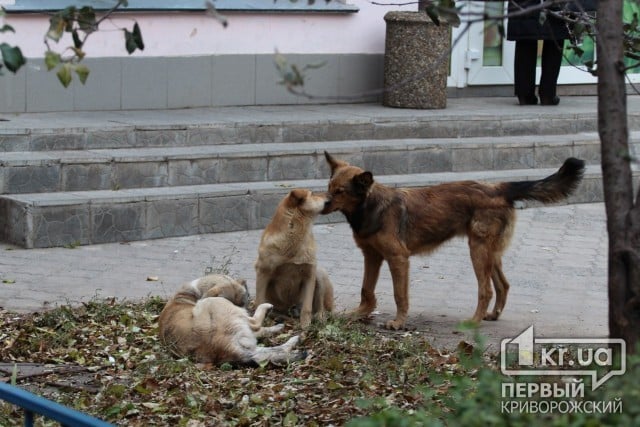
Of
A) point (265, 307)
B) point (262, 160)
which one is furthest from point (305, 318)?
point (262, 160)

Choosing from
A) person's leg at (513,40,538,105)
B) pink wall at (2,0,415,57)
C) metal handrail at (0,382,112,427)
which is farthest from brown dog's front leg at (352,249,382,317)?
person's leg at (513,40,538,105)

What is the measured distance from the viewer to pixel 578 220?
11.2 metres

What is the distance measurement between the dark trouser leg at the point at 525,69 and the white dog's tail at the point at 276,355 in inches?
331

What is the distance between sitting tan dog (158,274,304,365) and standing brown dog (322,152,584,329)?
0.91 metres

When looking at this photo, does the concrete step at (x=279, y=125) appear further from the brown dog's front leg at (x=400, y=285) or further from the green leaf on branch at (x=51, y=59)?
the green leaf on branch at (x=51, y=59)

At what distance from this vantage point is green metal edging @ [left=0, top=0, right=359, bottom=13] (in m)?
11.2

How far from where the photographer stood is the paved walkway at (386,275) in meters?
7.61

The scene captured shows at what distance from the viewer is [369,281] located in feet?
23.9

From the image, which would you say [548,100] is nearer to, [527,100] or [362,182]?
[527,100]

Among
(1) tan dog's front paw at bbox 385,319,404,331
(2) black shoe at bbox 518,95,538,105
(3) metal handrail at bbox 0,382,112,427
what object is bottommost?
(1) tan dog's front paw at bbox 385,319,404,331

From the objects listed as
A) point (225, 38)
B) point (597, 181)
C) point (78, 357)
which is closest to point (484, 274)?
point (78, 357)

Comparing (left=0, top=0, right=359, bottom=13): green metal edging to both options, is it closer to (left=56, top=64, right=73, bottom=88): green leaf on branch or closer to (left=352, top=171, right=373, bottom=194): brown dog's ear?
(left=352, top=171, right=373, bottom=194): brown dog's ear

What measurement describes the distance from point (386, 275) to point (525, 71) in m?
5.74
